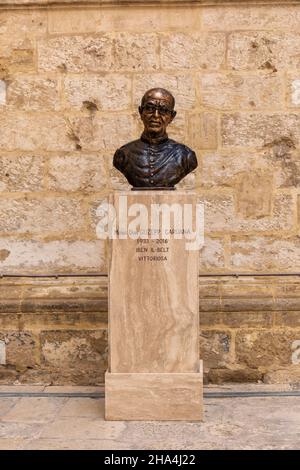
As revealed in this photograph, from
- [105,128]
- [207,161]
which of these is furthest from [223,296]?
[105,128]

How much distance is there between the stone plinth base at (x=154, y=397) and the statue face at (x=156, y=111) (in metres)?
1.51

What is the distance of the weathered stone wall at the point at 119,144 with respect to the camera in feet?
16.9

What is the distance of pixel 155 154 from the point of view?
4.24 meters

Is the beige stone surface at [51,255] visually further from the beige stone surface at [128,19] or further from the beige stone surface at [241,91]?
the beige stone surface at [128,19]

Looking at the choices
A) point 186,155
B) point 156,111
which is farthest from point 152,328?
point 156,111

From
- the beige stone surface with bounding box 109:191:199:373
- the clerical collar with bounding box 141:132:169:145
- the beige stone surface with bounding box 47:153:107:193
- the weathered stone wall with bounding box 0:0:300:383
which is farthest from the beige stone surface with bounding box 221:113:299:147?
the beige stone surface with bounding box 109:191:199:373

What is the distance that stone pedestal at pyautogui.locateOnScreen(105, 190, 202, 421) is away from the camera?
13.6 ft

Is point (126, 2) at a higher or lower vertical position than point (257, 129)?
higher

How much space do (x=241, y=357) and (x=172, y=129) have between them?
180 cm

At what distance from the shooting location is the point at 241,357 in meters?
5.13

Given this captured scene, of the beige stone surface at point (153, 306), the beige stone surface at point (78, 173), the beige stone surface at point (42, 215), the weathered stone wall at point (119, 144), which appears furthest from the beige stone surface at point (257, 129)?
the beige stone surface at point (153, 306)

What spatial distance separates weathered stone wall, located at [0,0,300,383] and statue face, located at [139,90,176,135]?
3.50 feet

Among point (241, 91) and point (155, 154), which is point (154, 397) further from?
point (241, 91)

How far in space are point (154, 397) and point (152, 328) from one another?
0.42 meters
